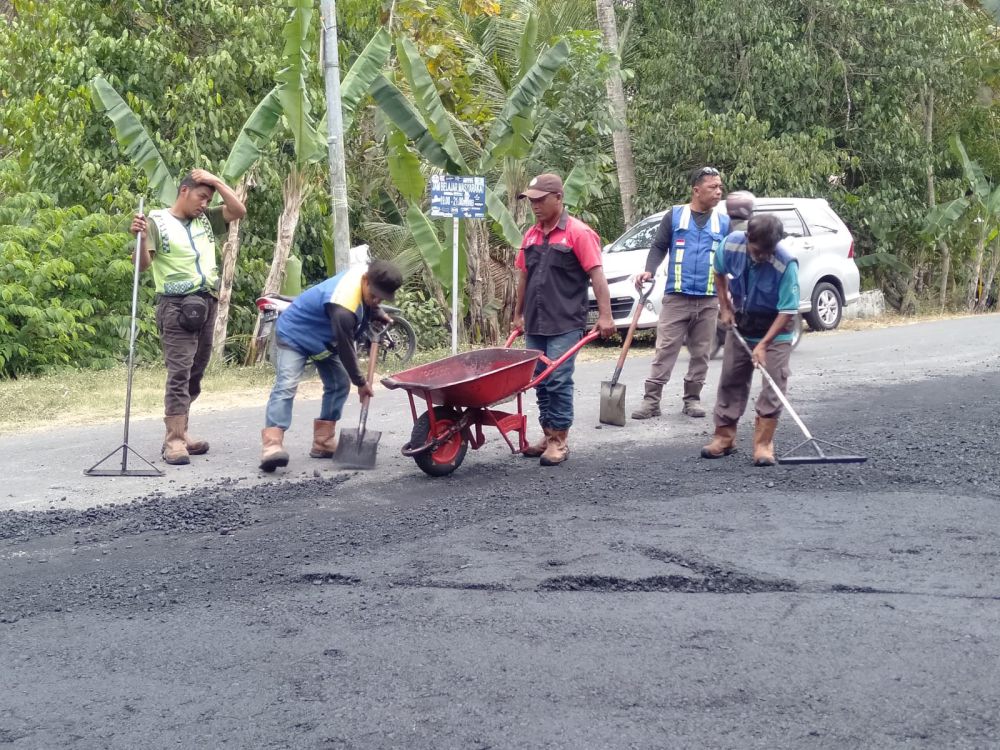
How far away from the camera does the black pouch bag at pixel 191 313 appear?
26.4ft

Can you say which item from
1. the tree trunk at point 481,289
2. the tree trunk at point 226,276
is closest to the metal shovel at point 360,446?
the tree trunk at point 226,276

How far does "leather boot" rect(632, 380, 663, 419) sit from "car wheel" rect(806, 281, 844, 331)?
7.63 metres

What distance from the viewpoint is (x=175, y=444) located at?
8398 millimetres

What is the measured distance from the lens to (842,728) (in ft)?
12.3

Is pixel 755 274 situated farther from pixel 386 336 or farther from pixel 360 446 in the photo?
pixel 386 336

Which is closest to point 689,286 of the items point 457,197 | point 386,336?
point 457,197

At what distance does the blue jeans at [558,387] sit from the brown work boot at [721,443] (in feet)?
3.15

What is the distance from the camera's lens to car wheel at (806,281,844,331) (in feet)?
→ 55.1

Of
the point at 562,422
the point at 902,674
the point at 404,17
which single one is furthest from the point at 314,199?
the point at 902,674

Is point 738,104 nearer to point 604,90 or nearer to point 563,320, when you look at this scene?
point 604,90

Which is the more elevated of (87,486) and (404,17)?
(404,17)

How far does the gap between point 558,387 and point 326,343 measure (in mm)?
1601

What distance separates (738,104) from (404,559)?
17.0 meters

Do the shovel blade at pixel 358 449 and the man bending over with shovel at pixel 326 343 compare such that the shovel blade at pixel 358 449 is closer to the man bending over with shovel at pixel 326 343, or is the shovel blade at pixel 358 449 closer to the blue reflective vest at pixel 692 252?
the man bending over with shovel at pixel 326 343
